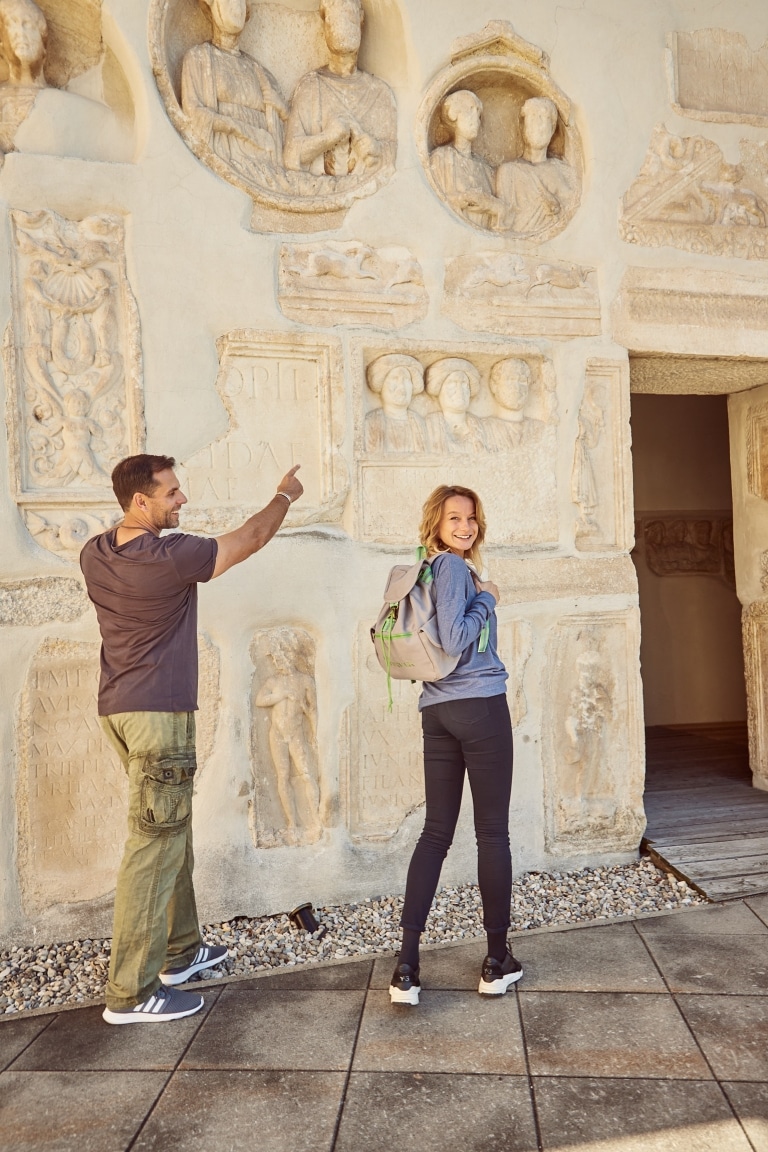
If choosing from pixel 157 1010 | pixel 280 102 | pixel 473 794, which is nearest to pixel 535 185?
pixel 280 102

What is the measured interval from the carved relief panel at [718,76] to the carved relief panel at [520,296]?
997 mm

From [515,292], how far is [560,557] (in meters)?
1.20

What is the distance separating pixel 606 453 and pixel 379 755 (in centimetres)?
174

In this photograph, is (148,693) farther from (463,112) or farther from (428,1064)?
(463,112)

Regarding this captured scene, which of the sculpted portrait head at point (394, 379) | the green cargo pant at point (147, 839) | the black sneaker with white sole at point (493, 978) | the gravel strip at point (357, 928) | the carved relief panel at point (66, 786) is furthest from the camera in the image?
the sculpted portrait head at point (394, 379)

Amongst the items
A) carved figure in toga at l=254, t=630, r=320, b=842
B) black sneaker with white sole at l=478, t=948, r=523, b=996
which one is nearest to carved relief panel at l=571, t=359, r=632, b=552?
carved figure in toga at l=254, t=630, r=320, b=842

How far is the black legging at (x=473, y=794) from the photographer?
8.89ft

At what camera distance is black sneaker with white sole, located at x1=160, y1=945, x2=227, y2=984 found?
3064mm

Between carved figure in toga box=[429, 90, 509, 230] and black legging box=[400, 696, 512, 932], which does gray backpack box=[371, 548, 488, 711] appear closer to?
black legging box=[400, 696, 512, 932]

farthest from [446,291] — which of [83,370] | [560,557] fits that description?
[83,370]

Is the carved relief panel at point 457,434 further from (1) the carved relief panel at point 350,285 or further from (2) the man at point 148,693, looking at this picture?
(2) the man at point 148,693

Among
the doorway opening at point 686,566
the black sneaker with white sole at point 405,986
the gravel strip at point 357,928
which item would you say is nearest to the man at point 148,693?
the gravel strip at point 357,928

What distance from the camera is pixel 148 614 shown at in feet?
8.91

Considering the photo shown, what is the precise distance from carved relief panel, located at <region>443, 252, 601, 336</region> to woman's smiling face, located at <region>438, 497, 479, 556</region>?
5.12 feet
